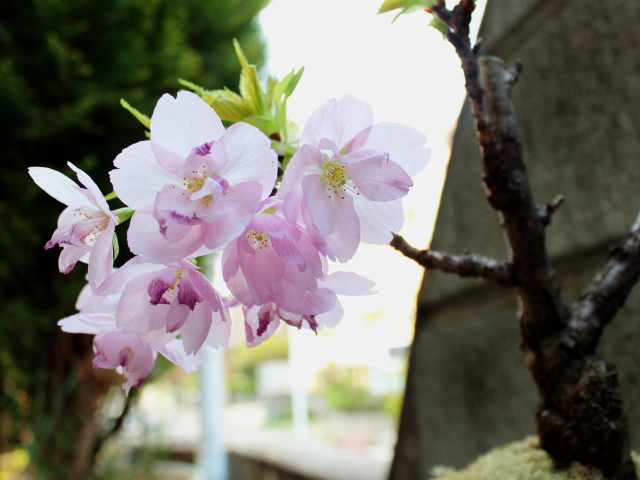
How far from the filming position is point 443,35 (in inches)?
16.5

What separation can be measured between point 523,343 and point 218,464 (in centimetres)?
271

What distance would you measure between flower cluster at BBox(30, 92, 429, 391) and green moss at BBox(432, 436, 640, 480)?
0.94 ft

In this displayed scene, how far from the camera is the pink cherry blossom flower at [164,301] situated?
32 centimetres

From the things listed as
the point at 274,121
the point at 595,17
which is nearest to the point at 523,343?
the point at 274,121

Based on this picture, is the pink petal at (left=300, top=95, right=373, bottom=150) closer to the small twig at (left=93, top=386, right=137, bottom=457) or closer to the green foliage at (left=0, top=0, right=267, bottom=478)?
the green foliage at (left=0, top=0, right=267, bottom=478)

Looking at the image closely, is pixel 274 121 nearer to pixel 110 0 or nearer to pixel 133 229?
pixel 133 229

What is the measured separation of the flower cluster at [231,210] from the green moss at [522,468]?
29 centimetres

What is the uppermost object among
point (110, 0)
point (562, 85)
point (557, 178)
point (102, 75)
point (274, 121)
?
point (110, 0)

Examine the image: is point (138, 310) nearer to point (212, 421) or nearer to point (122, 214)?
point (122, 214)

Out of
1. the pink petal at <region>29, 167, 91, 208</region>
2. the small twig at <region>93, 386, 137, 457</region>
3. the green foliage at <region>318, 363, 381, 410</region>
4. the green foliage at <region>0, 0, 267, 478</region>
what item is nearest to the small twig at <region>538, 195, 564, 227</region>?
the pink petal at <region>29, 167, 91, 208</region>

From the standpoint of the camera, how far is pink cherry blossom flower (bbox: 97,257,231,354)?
1.06ft

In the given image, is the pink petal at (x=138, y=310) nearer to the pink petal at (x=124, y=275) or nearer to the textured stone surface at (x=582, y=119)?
the pink petal at (x=124, y=275)

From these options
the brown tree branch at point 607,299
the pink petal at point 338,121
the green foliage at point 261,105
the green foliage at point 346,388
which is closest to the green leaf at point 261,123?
the green foliage at point 261,105

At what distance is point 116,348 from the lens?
374 mm
